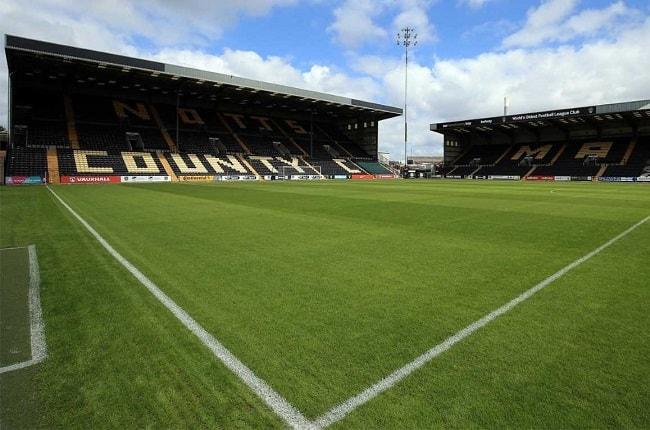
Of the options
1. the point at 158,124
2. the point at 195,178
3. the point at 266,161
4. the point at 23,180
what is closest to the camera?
the point at 23,180

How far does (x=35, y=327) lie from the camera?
403 centimetres

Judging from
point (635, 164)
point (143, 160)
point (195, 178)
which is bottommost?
point (195, 178)

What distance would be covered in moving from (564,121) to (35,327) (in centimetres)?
6746

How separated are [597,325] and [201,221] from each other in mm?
10259

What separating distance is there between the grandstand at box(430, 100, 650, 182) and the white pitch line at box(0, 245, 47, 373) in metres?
60.0

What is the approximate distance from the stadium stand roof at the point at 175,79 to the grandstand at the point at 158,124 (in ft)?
0.35

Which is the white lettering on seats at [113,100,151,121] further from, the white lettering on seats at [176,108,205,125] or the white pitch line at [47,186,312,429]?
the white pitch line at [47,186,312,429]

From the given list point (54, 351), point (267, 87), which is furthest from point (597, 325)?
point (267, 87)

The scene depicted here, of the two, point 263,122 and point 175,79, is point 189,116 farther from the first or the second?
point 263,122

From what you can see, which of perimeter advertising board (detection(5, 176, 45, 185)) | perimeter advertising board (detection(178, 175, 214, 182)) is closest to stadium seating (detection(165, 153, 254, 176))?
perimeter advertising board (detection(178, 175, 214, 182))

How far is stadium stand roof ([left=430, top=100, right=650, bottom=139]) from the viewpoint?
47.8 m

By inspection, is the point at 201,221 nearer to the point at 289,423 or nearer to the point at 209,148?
the point at 289,423

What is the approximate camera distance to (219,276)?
5.93 meters

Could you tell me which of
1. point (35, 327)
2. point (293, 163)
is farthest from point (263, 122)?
point (35, 327)
